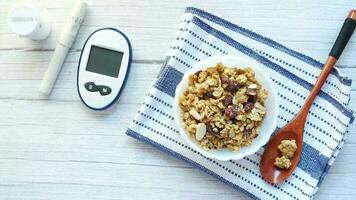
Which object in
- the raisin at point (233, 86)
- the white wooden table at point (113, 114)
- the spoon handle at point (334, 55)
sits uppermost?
the spoon handle at point (334, 55)

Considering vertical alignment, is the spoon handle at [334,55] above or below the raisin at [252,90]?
above

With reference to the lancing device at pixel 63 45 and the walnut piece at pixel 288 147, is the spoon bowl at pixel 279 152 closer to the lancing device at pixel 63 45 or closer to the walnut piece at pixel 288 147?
the walnut piece at pixel 288 147

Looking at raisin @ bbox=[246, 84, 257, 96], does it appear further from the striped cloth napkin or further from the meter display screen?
the meter display screen

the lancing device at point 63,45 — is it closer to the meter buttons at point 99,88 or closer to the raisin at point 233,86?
the meter buttons at point 99,88

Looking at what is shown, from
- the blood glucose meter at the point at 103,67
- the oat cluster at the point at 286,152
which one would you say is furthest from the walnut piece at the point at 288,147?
the blood glucose meter at the point at 103,67

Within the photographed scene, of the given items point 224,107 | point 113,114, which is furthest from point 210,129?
point 113,114

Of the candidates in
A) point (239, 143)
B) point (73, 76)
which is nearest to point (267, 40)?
point (239, 143)
